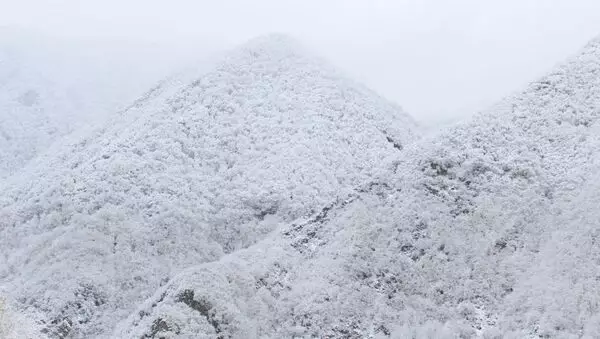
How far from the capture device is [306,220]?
37656 millimetres

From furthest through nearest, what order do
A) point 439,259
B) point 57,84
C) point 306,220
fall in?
point 57,84, point 306,220, point 439,259

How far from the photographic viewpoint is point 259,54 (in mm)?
72000

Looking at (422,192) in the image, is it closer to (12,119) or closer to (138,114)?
(138,114)

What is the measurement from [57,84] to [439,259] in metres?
74.7

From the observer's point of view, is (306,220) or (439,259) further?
(306,220)

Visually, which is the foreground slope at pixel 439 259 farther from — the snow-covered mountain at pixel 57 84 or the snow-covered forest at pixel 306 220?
the snow-covered mountain at pixel 57 84

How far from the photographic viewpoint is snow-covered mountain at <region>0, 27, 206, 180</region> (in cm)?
7681

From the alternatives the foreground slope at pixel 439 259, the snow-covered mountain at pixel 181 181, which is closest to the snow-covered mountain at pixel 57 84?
the snow-covered mountain at pixel 181 181

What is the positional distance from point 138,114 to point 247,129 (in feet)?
43.4

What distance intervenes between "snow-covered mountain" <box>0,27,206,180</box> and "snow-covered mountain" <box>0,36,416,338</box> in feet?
41.4

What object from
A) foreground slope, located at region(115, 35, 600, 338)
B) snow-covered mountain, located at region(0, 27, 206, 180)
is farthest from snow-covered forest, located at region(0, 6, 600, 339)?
snow-covered mountain, located at region(0, 27, 206, 180)

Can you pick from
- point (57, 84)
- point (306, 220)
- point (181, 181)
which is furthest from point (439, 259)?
point (57, 84)

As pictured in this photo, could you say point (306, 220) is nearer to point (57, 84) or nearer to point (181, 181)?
point (181, 181)

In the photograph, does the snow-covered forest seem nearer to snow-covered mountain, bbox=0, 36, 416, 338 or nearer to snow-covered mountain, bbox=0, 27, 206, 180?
snow-covered mountain, bbox=0, 36, 416, 338
